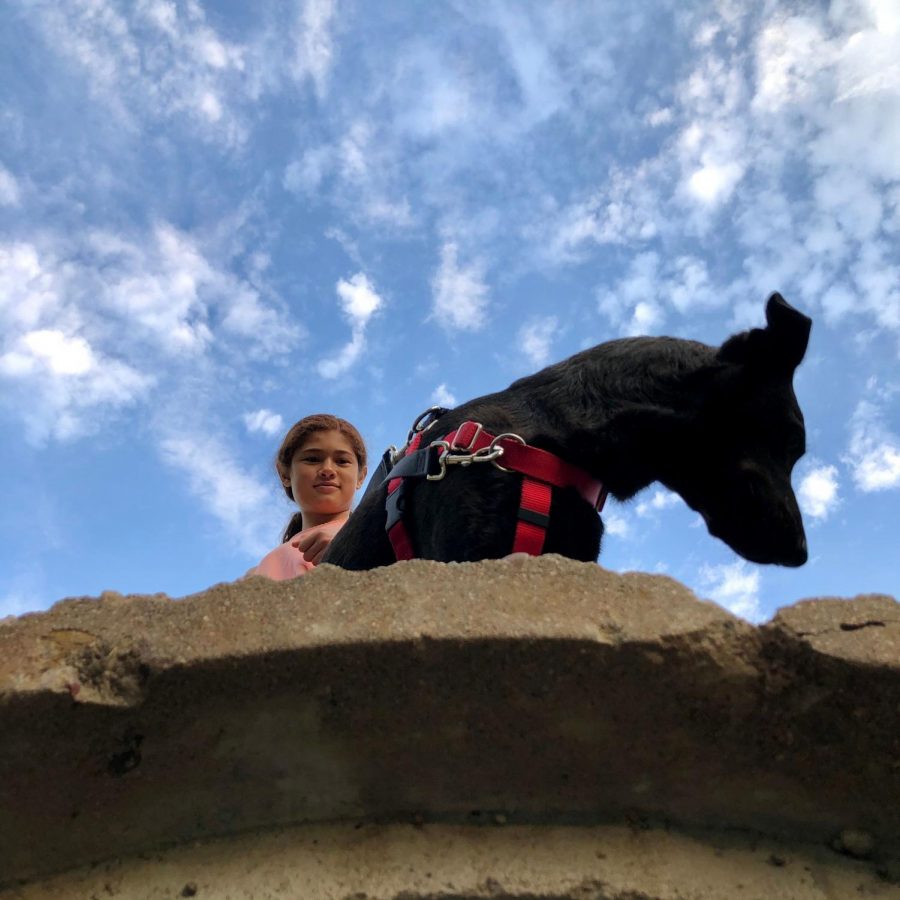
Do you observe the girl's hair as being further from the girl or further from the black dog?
the black dog

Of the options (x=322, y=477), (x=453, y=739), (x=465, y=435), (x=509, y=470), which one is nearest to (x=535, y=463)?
(x=509, y=470)

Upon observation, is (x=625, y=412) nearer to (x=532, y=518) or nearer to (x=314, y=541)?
(x=532, y=518)

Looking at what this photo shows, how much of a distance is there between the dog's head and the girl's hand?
4.36 feet

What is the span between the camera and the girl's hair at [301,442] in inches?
151

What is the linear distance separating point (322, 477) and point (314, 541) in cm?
34

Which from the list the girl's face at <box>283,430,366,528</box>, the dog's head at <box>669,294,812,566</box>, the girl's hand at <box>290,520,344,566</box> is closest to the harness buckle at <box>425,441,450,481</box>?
the dog's head at <box>669,294,812,566</box>

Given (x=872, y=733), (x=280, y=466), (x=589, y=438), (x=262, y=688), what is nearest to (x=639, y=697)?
(x=872, y=733)

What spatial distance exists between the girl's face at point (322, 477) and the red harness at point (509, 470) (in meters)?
0.94

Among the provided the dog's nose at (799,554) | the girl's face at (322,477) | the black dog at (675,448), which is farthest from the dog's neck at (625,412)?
the girl's face at (322,477)

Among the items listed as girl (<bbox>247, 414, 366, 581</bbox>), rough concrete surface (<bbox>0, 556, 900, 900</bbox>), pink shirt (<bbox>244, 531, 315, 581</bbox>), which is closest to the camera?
rough concrete surface (<bbox>0, 556, 900, 900</bbox>)

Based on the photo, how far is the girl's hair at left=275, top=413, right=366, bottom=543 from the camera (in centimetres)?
384

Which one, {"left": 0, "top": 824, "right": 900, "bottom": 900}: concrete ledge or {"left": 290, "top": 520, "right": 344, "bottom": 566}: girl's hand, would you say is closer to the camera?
{"left": 0, "top": 824, "right": 900, "bottom": 900}: concrete ledge

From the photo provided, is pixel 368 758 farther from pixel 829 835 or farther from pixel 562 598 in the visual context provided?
pixel 829 835

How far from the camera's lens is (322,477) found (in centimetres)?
375
